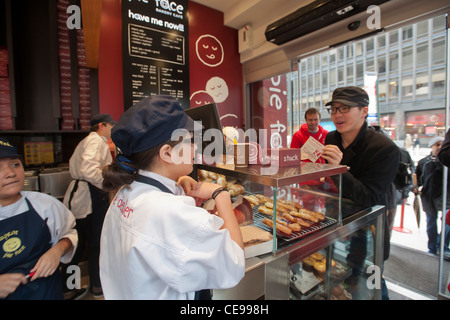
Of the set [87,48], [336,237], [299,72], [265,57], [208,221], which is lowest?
[336,237]

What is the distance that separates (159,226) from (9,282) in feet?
3.45

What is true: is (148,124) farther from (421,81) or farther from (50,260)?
(421,81)

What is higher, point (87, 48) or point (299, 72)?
point (299, 72)

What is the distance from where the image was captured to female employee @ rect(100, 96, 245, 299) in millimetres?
604

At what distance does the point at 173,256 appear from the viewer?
0.60 metres

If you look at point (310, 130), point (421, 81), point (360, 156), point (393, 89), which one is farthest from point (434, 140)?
point (393, 89)

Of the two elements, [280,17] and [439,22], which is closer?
[439,22]

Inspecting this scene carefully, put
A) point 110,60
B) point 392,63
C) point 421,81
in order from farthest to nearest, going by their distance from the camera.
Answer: point 392,63, point 421,81, point 110,60

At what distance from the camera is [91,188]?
2352 millimetres

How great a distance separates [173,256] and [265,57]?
143 inches

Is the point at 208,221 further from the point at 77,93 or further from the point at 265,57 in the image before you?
the point at 265,57

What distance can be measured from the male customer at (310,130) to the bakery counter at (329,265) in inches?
83.0
